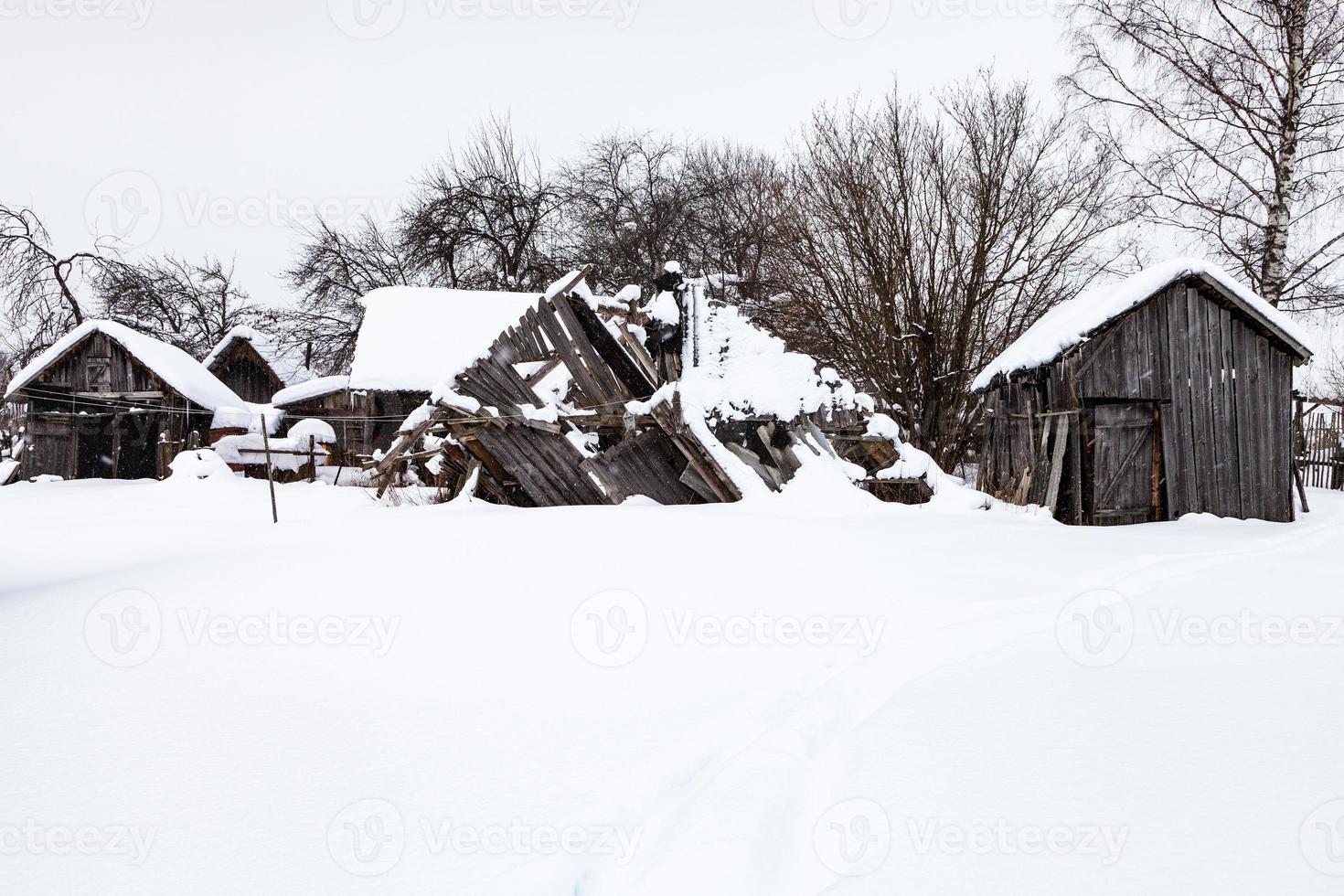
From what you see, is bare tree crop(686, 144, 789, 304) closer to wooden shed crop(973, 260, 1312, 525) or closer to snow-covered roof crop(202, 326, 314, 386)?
wooden shed crop(973, 260, 1312, 525)

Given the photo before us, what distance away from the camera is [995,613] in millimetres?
4102

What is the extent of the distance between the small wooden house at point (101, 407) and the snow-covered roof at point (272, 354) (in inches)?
174

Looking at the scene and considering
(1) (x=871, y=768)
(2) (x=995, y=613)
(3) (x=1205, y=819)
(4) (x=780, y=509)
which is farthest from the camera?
(4) (x=780, y=509)

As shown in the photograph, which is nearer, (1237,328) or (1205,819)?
(1205,819)

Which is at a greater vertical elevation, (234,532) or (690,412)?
(690,412)

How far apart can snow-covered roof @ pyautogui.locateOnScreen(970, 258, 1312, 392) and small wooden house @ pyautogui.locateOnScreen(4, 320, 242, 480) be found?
22048 millimetres

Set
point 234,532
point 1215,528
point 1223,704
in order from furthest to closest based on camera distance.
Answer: point 1215,528 < point 234,532 < point 1223,704

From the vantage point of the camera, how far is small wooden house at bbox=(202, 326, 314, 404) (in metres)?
26.9

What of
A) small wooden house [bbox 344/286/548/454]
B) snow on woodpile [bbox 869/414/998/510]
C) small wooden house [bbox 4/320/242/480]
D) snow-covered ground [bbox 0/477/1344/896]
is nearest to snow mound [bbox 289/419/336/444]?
small wooden house [bbox 344/286/548/454]

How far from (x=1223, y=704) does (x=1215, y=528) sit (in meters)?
8.21

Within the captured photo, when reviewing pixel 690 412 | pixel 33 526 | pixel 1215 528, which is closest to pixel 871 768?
pixel 690 412

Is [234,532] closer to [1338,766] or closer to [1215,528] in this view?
[1338,766]

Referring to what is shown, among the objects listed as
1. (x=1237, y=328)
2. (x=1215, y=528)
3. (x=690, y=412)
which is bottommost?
(x=1215, y=528)

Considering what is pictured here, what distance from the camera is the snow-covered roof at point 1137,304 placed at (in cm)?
1017
